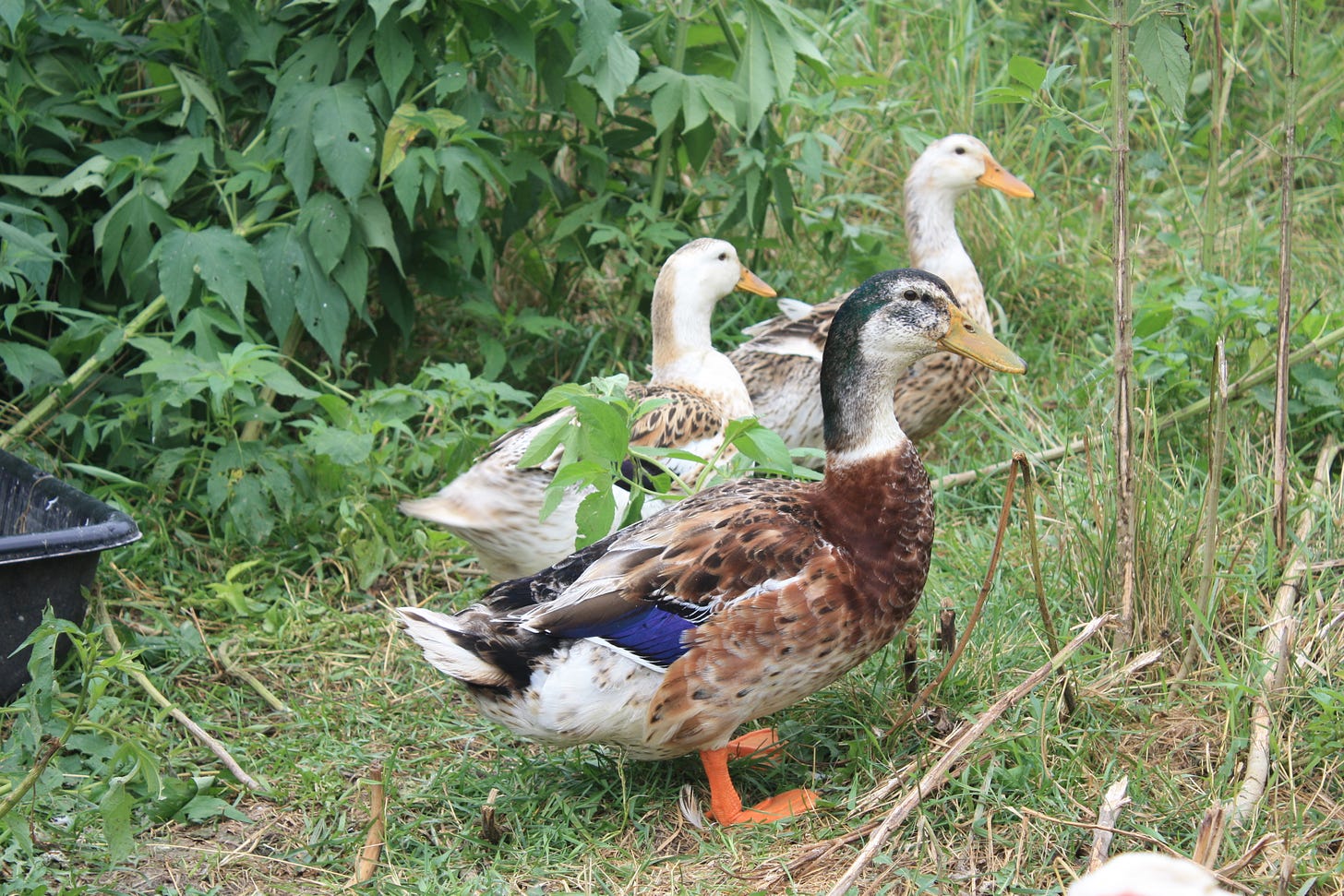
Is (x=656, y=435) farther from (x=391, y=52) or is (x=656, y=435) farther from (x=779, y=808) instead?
(x=391, y=52)

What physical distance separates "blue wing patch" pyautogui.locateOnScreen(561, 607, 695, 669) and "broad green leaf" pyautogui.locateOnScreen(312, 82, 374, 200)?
184 centimetres

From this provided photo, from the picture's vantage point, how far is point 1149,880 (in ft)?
3.69

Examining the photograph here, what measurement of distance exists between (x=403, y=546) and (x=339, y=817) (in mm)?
1290

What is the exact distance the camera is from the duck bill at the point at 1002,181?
509 cm

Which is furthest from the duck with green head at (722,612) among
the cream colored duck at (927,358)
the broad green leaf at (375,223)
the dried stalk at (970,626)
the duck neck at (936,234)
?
the duck neck at (936,234)

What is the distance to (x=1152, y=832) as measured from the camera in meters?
2.61

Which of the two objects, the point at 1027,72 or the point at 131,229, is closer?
the point at 1027,72

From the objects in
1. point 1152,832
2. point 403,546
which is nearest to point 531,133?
point 403,546

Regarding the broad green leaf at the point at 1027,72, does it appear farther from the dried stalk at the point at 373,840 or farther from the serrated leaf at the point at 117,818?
the serrated leaf at the point at 117,818

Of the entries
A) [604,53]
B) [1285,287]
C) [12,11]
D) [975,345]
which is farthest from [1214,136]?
[12,11]

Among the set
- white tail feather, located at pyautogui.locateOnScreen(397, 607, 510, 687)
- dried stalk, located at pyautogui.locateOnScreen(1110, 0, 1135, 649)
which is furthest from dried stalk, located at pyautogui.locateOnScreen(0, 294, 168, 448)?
dried stalk, located at pyautogui.locateOnScreen(1110, 0, 1135, 649)

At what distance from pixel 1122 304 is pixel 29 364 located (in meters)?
3.05

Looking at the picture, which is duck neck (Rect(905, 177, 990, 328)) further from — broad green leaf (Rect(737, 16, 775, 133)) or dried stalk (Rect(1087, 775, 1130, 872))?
dried stalk (Rect(1087, 775, 1130, 872))

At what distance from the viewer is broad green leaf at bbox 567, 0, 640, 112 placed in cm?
411
